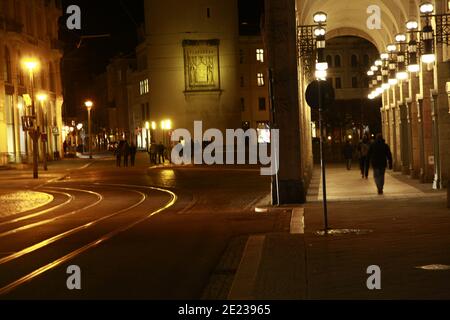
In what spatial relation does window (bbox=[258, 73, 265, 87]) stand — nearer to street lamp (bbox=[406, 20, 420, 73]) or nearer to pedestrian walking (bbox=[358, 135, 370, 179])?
pedestrian walking (bbox=[358, 135, 370, 179])

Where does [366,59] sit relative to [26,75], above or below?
above

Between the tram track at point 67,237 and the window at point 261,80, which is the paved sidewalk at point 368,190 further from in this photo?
the window at point 261,80

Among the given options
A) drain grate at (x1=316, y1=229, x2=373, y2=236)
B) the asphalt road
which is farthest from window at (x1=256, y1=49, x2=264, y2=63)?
drain grate at (x1=316, y1=229, x2=373, y2=236)

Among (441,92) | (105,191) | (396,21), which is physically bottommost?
(105,191)

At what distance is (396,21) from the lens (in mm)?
38000

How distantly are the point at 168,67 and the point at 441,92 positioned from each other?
55.0 m

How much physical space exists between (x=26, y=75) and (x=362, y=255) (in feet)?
186

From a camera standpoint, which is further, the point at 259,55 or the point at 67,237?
the point at 259,55

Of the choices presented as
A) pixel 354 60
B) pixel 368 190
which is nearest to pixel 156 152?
pixel 368 190

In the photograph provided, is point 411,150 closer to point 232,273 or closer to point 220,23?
point 232,273

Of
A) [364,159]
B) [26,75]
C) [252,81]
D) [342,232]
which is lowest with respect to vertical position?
[342,232]

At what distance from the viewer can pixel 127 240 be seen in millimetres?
16797

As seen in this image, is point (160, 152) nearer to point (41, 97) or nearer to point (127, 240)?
point (41, 97)
